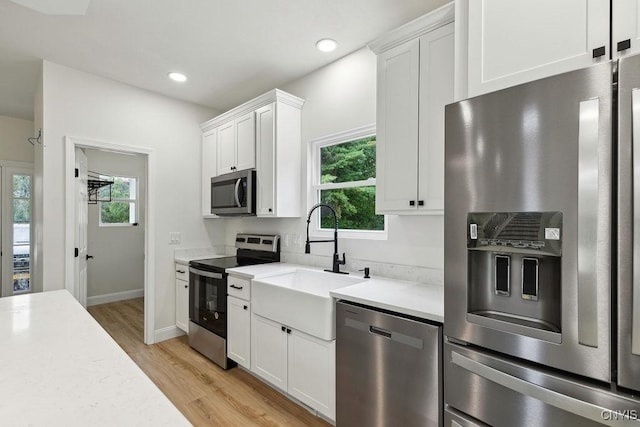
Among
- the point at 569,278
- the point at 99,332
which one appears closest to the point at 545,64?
the point at 569,278

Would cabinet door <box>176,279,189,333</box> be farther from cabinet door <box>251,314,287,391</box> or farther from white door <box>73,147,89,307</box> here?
cabinet door <box>251,314,287,391</box>

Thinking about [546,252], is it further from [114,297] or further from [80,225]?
[114,297]

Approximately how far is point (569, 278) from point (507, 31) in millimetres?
1026

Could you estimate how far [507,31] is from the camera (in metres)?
1.31

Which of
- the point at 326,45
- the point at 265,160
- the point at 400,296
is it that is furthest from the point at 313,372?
the point at 326,45

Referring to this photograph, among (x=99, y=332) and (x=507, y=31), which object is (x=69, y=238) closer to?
(x=99, y=332)

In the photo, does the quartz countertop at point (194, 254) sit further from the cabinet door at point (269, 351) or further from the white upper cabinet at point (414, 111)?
the white upper cabinet at point (414, 111)

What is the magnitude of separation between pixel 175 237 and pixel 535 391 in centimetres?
363

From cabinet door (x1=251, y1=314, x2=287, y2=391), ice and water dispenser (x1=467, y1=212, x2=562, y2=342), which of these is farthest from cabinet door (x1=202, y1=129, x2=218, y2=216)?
ice and water dispenser (x1=467, y1=212, x2=562, y2=342)

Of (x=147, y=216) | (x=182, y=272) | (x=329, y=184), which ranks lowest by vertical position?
(x=182, y=272)

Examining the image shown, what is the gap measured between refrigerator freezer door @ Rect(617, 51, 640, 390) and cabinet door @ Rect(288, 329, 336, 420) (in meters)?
1.36

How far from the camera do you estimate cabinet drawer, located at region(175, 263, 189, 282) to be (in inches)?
136

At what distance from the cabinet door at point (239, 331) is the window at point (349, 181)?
3.28ft

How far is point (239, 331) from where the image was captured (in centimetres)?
267
